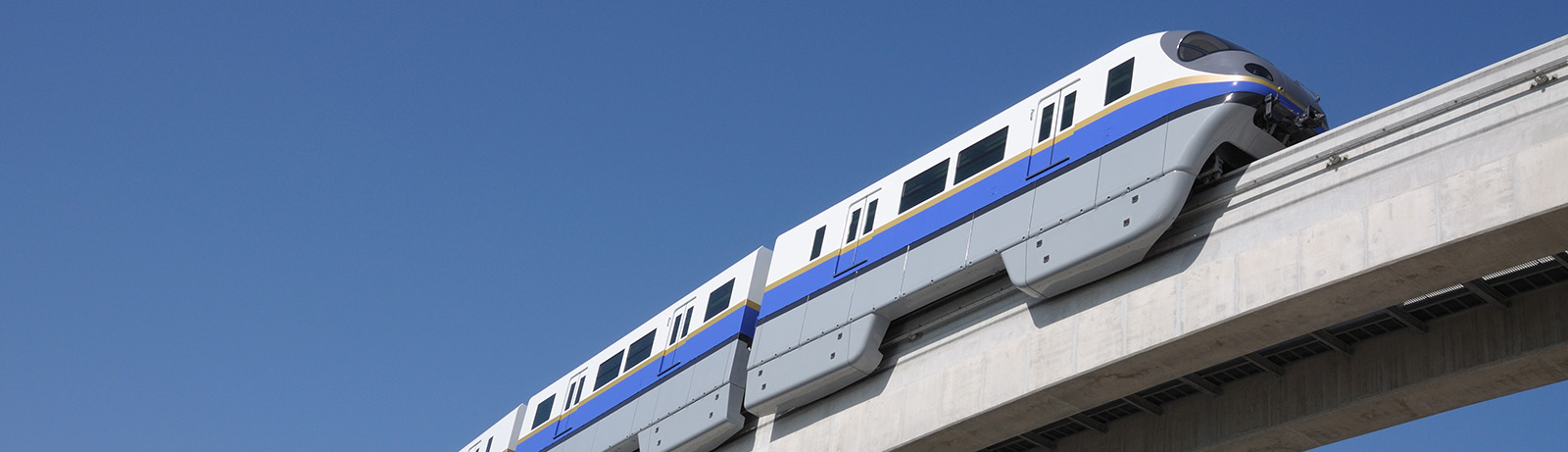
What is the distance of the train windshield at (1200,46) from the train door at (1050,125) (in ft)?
5.10

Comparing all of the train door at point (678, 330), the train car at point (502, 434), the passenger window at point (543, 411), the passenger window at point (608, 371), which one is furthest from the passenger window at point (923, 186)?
the train car at point (502, 434)

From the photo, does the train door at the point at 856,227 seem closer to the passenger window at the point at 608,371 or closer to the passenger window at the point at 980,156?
the passenger window at the point at 980,156

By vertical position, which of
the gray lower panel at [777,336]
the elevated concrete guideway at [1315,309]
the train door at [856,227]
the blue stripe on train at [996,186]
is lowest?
the elevated concrete guideway at [1315,309]

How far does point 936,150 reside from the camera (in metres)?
19.9

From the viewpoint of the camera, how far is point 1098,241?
1592cm

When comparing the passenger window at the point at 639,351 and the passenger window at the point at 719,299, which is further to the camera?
the passenger window at the point at 639,351

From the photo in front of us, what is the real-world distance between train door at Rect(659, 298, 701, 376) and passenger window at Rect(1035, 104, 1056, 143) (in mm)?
8229

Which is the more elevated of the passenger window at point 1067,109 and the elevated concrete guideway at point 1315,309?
the passenger window at point 1067,109

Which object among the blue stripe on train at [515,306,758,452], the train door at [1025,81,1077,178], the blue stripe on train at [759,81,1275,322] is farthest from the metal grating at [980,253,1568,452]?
the blue stripe on train at [515,306,758,452]

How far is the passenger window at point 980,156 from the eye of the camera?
18531 millimetres

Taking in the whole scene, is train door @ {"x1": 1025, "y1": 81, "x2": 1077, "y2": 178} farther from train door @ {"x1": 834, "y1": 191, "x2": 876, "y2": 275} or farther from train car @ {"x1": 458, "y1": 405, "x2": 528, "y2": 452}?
train car @ {"x1": 458, "y1": 405, "x2": 528, "y2": 452}

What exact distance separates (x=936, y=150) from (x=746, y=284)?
15.1 ft

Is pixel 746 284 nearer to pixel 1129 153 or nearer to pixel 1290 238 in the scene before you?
pixel 1129 153

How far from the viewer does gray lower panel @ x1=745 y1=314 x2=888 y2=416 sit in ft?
62.1
